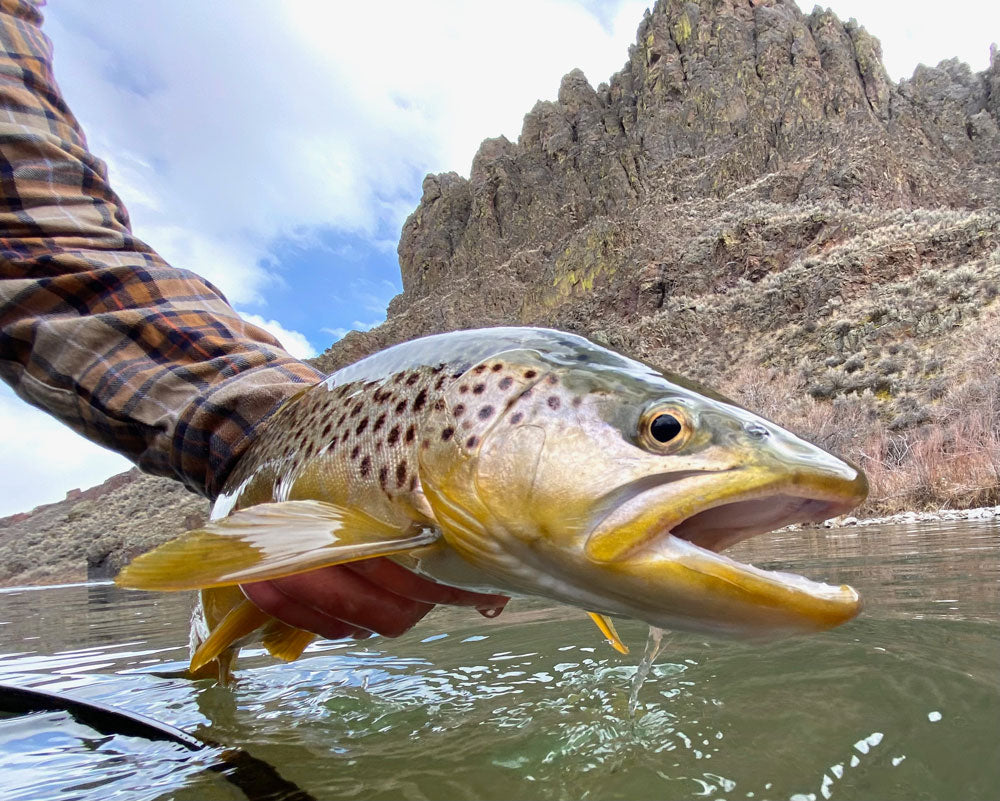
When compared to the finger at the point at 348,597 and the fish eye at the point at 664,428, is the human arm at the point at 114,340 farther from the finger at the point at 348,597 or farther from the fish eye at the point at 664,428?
the fish eye at the point at 664,428

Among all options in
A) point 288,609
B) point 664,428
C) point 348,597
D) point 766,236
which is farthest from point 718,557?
point 766,236

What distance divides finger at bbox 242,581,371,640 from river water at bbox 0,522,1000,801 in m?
0.28

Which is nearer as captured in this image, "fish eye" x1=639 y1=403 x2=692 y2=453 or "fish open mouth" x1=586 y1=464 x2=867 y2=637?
"fish open mouth" x1=586 y1=464 x2=867 y2=637

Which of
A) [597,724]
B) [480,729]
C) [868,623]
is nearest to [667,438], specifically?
[597,724]

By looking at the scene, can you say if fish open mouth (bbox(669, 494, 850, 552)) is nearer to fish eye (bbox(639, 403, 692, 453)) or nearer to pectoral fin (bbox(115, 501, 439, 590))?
fish eye (bbox(639, 403, 692, 453))

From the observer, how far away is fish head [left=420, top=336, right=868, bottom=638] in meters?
1.25

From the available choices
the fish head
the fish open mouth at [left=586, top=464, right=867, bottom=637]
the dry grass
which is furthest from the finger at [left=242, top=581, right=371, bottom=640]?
the dry grass

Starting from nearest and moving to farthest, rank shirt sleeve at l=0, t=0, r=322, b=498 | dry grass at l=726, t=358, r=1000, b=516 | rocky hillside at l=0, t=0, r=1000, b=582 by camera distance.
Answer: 1. shirt sleeve at l=0, t=0, r=322, b=498
2. dry grass at l=726, t=358, r=1000, b=516
3. rocky hillside at l=0, t=0, r=1000, b=582

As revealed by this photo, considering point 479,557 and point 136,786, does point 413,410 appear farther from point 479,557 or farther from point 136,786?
point 136,786

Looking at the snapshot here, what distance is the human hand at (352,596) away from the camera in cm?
174

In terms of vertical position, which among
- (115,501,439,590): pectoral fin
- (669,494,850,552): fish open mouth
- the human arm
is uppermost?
the human arm

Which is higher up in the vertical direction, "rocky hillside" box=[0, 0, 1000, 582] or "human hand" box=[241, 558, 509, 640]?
"rocky hillside" box=[0, 0, 1000, 582]

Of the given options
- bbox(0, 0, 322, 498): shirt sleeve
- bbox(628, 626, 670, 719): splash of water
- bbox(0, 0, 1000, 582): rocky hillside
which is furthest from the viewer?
bbox(0, 0, 1000, 582): rocky hillside

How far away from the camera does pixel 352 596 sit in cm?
178
